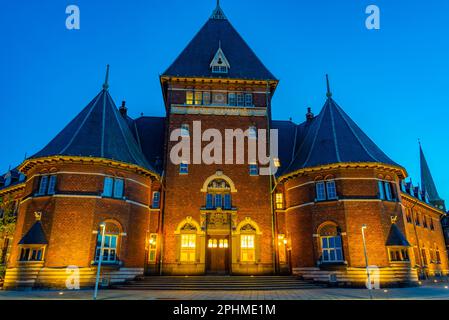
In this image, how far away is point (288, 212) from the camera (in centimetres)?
2678

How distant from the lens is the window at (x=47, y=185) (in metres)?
22.3

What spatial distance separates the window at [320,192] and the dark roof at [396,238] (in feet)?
17.1

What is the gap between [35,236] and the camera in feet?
67.5

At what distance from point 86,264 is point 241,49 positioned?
2507 centimetres

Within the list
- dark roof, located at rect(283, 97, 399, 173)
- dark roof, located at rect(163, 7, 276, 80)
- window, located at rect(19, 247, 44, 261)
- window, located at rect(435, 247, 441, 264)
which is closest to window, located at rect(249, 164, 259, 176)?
dark roof, located at rect(283, 97, 399, 173)

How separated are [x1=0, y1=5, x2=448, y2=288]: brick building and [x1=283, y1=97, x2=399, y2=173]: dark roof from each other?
128mm

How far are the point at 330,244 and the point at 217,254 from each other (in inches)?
359

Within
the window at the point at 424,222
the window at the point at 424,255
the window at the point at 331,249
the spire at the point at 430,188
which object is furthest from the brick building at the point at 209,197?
the spire at the point at 430,188

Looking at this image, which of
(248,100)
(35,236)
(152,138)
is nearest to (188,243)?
(35,236)

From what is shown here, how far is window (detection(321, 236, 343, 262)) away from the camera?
899 inches

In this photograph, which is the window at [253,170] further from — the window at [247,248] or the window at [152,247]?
the window at [152,247]

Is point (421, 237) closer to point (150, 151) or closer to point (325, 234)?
point (325, 234)

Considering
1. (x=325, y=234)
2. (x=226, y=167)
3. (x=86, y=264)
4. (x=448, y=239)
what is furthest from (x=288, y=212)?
(x=448, y=239)

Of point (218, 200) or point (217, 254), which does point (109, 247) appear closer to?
point (217, 254)
